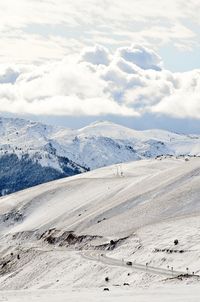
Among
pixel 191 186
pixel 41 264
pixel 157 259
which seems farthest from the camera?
pixel 191 186

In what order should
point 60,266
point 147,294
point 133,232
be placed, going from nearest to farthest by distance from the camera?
1. point 147,294
2. point 60,266
3. point 133,232

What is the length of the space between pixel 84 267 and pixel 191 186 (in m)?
73.5

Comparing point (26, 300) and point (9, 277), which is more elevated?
point (26, 300)

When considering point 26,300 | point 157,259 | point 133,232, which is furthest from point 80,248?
point 26,300

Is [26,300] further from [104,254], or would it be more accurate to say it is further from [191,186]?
[191,186]

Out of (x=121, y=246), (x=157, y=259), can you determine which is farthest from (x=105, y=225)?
(x=157, y=259)

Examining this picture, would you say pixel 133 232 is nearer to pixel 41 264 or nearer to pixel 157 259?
pixel 41 264

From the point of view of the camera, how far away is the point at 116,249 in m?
118

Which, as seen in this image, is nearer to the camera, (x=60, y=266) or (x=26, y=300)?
(x=26, y=300)

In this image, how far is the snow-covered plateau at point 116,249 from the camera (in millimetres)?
62156

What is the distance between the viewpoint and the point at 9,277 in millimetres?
117250

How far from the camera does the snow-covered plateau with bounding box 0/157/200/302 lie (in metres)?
62.2

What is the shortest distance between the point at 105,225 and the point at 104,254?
3596cm

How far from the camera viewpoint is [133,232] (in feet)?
428
